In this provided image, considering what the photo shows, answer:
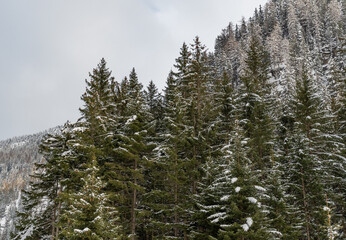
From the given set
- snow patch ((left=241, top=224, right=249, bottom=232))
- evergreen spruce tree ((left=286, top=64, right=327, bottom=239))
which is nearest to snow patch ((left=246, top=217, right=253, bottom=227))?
snow patch ((left=241, top=224, right=249, bottom=232))

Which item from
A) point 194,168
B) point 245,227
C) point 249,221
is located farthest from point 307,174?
point 245,227

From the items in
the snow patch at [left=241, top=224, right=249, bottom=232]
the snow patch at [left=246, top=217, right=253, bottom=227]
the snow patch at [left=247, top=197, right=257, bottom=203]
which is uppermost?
the snow patch at [left=247, top=197, right=257, bottom=203]

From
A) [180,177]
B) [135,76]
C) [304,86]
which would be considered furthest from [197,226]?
[135,76]

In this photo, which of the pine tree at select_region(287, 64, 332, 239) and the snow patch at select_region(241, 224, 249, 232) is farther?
the pine tree at select_region(287, 64, 332, 239)

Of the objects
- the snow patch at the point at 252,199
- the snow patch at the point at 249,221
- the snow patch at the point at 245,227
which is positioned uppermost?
the snow patch at the point at 252,199

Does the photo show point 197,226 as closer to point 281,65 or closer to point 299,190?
point 299,190

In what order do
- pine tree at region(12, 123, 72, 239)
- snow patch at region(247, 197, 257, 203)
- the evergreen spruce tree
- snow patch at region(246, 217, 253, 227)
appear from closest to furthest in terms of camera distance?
snow patch at region(246, 217, 253, 227)
snow patch at region(247, 197, 257, 203)
the evergreen spruce tree
pine tree at region(12, 123, 72, 239)

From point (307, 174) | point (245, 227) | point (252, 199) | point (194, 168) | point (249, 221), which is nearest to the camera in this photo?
point (245, 227)

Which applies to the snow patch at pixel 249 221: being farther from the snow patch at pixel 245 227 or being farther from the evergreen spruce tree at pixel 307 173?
the evergreen spruce tree at pixel 307 173

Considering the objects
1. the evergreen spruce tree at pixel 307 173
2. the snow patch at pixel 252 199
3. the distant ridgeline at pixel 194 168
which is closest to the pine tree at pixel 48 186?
the distant ridgeline at pixel 194 168

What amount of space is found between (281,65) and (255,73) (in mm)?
53752

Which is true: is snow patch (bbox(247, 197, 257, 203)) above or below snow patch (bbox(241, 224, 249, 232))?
above

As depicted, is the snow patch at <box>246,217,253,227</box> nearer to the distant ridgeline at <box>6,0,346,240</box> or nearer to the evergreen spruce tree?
the distant ridgeline at <box>6,0,346,240</box>

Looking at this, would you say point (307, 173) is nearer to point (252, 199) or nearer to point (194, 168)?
point (194, 168)
